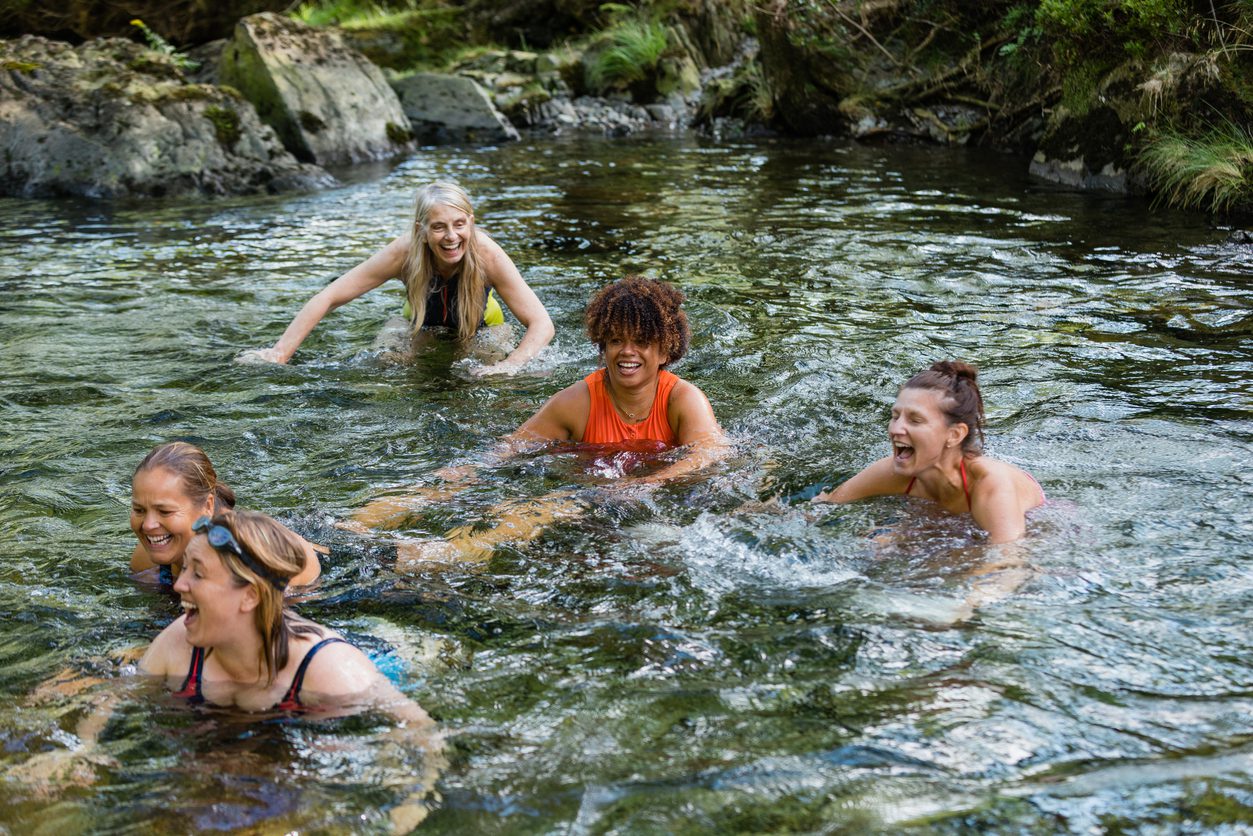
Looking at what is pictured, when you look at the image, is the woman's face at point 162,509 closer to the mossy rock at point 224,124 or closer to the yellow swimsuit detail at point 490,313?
the yellow swimsuit detail at point 490,313

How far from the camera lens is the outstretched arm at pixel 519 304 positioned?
8.70m

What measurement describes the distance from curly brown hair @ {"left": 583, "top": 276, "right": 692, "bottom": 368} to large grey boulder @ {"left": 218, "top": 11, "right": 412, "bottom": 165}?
13.4m

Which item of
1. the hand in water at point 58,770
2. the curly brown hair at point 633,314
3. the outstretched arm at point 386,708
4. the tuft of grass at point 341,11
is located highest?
the tuft of grass at point 341,11

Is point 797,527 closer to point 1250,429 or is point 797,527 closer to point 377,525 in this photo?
point 377,525

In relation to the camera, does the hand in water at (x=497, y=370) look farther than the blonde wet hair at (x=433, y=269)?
No

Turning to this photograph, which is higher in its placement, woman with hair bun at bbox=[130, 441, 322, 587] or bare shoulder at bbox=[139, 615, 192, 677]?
woman with hair bun at bbox=[130, 441, 322, 587]

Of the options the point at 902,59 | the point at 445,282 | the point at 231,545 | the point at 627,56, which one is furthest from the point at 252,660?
the point at 627,56

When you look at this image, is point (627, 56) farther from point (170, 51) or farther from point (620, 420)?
point (620, 420)

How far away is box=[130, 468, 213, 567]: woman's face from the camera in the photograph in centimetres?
487

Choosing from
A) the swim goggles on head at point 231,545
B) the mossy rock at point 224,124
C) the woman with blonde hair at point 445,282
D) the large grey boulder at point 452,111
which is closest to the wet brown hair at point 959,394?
the swim goggles on head at point 231,545

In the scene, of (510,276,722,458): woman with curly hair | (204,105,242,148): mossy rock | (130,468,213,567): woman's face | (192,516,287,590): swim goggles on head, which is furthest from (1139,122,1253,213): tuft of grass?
(204,105,242,148): mossy rock

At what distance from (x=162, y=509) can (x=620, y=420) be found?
2.56 m

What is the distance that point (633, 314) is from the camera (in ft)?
20.6

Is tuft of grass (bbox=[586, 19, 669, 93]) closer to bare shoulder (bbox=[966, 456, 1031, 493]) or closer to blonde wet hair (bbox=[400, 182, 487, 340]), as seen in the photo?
blonde wet hair (bbox=[400, 182, 487, 340])
